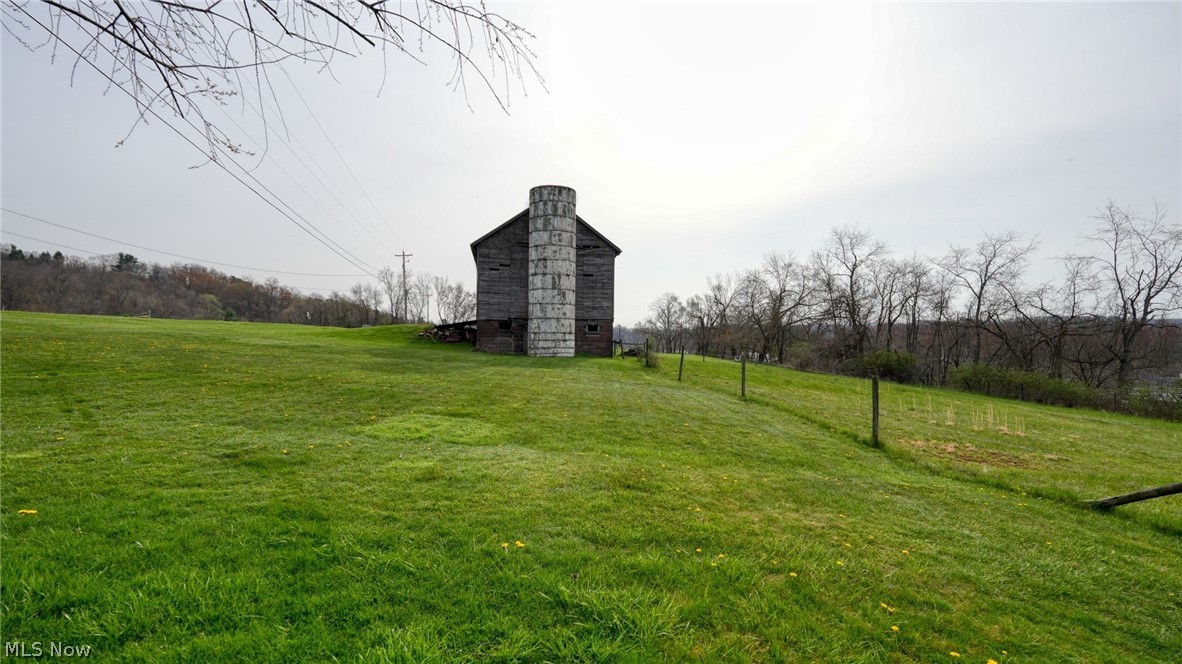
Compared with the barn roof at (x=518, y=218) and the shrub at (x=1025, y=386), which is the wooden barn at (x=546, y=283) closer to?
the barn roof at (x=518, y=218)

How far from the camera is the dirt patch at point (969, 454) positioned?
30.6 feet

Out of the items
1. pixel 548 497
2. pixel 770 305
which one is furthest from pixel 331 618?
pixel 770 305

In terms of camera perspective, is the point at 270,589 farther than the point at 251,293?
No

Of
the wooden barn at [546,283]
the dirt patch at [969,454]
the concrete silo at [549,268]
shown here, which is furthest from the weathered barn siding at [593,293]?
the dirt patch at [969,454]

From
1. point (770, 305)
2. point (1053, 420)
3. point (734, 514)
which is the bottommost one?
point (1053, 420)

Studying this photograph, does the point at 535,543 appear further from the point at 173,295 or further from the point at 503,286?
the point at 173,295

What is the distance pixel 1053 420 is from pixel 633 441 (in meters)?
21.0

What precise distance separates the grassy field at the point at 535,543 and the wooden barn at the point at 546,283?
19183mm

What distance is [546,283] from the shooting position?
2800cm

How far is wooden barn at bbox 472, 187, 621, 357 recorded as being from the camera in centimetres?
2806

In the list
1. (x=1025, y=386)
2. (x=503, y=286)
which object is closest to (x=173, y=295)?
(x=503, y=286)

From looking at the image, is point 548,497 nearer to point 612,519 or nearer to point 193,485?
point 612,519

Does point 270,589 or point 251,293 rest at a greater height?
point 251,293

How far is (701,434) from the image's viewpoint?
934 centimetres
